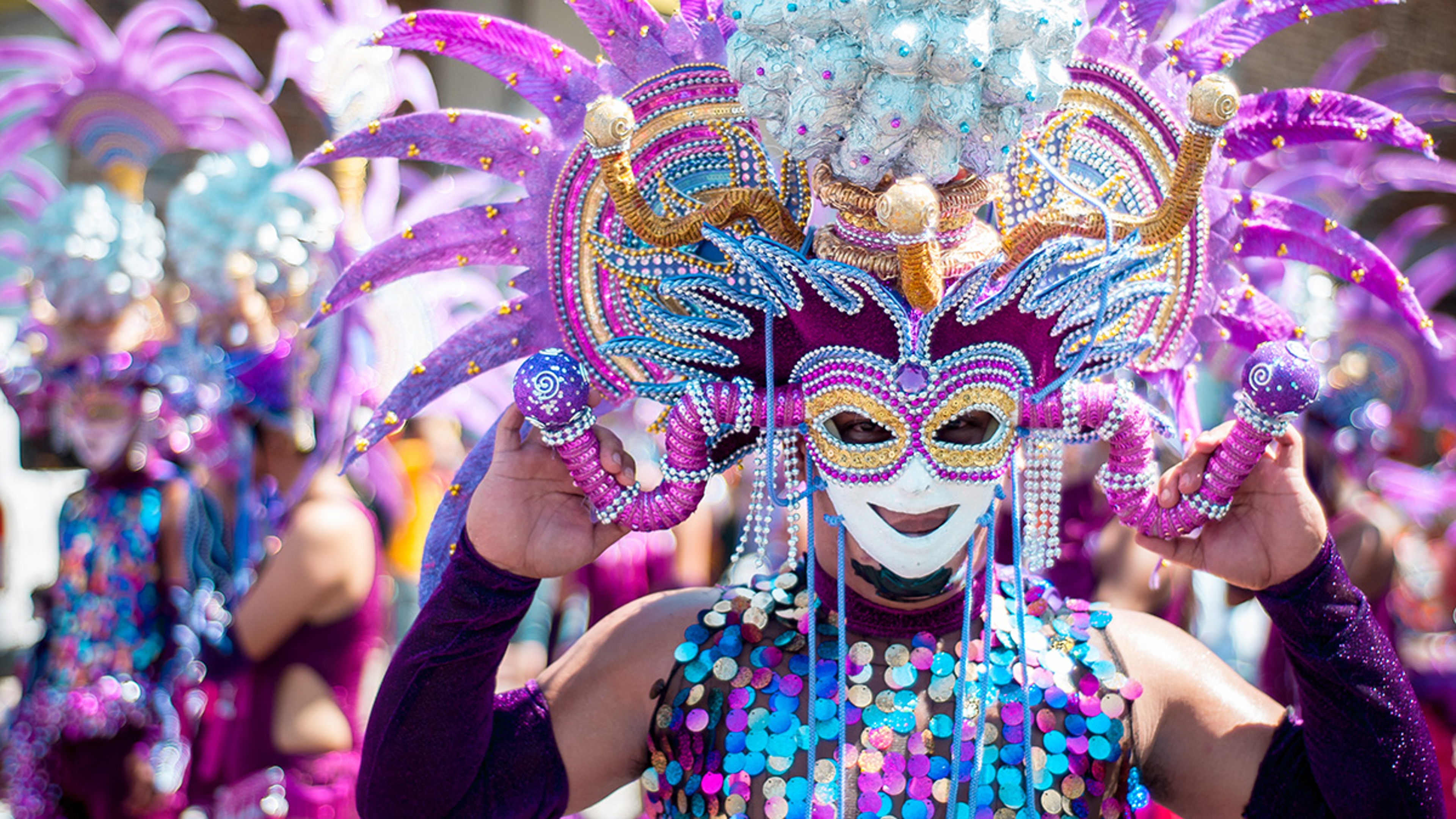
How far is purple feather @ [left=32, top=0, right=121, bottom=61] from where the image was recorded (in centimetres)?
497

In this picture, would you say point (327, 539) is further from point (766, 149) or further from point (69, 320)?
point (766, 149)

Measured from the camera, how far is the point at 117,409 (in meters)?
4.28

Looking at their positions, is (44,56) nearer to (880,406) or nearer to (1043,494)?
(880,406)

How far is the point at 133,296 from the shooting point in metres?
4.55

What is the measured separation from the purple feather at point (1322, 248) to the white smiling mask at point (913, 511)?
2.19 feet

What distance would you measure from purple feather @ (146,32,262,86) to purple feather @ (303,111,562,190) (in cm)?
329

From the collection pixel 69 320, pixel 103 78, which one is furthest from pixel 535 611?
pixel 103 78

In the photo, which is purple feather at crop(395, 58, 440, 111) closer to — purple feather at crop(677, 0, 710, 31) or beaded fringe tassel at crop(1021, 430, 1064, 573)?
purple feather at crop(677, 0, 710, 31)

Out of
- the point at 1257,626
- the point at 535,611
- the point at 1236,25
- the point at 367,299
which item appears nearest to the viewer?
the point at 1236,25

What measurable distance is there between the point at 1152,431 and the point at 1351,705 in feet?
1.48

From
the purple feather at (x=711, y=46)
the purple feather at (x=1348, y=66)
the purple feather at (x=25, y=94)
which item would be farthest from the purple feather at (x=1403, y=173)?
the purple feather at (x=25, y=94)

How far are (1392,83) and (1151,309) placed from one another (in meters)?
4.69

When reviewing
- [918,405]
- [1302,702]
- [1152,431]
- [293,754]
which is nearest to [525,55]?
[918,405]

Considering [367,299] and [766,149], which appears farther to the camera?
[367,299]
